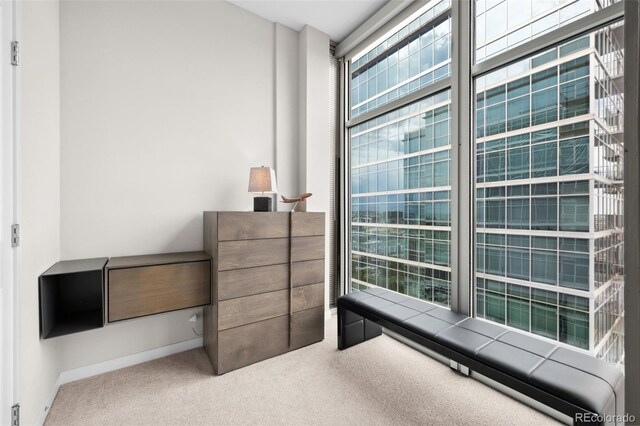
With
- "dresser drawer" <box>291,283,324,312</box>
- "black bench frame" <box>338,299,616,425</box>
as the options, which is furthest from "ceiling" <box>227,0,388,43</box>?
"black bench frame" <box>338,299,616,425</box>

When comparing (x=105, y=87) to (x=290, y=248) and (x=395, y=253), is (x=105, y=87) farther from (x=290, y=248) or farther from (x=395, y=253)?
(x=395, y=253)

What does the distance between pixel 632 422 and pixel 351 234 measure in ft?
8.99

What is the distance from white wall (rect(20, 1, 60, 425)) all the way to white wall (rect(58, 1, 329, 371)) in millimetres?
147

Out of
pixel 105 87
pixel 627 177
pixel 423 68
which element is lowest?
pixel 627 177

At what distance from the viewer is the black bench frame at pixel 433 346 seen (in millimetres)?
1154

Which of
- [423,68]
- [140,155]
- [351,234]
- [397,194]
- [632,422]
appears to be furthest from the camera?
[351,234]

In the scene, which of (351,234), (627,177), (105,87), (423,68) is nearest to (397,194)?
(351,234)

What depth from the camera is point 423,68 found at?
245 centimetres

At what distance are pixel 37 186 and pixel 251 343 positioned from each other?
1.66 m

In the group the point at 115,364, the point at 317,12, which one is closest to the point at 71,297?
the point at 115,364

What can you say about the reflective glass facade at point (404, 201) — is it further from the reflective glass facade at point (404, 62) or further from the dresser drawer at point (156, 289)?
the dresser drawer at point (156, 289)

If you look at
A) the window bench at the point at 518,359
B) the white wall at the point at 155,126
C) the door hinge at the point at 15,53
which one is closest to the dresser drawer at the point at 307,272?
the window bench at the point at 518,359

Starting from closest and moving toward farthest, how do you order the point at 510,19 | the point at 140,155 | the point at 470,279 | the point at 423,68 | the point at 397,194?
the point at 510,19
the point at 470,279
the point at 140,155
the point at 423,68
the point at 397,194

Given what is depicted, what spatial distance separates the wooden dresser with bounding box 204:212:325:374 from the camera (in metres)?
2.05
